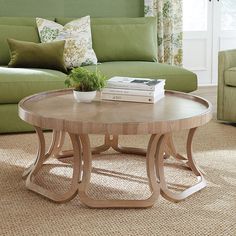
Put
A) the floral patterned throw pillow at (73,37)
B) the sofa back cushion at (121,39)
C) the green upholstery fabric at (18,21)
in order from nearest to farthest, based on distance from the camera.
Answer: the floral patterned throw pillow at (73,37)
the green upholstery fabric at (18,21)
the sofa back cushion at (121,39)

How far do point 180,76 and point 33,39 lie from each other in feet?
4.36

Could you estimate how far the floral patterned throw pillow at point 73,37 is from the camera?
14.5 feet

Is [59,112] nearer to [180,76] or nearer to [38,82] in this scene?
[38,82]

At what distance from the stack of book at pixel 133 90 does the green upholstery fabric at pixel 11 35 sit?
1791 mm

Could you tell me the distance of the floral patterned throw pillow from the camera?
175 inches

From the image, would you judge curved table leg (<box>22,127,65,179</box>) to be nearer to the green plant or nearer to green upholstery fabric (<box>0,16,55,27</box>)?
the green plant

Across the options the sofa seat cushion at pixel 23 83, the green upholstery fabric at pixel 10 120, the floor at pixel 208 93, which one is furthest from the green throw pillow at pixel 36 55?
the floor at pixel 208 93

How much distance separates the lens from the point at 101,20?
4.90 meters

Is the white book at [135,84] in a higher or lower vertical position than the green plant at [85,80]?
lower

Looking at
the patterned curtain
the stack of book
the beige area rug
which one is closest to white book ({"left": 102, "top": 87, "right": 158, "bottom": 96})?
the stack of book

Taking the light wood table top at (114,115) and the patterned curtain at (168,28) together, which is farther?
the patterned curtain at (168,28)

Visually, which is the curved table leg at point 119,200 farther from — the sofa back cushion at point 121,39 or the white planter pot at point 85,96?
the sofa back cushion at point 121,39

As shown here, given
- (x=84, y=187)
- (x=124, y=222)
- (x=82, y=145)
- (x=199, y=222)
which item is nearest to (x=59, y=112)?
(x=82, y=145)

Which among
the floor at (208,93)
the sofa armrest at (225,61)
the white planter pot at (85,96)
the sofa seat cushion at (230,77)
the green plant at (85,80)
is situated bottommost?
the floor at (208,93)
